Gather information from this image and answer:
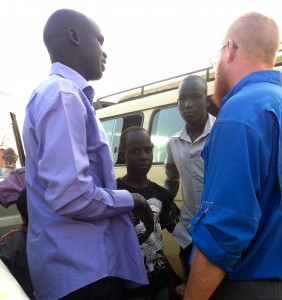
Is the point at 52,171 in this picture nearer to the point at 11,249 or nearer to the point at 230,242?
the point at 230,242

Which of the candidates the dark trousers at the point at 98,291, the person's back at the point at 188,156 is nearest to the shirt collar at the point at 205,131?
the person's back at the point at 188,156

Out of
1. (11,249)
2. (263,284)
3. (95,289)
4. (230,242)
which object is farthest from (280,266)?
(11,249)

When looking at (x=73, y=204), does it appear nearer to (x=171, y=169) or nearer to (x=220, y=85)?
(x=220, y=85)

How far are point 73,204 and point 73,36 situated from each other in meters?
0.75

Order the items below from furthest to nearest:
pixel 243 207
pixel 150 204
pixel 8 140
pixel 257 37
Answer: pixel 8 140
pixel 150 204
pixel 257 37
pixel 243 207

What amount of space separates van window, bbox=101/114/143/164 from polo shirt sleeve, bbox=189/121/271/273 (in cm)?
321

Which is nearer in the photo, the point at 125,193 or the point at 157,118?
the point at 125,193

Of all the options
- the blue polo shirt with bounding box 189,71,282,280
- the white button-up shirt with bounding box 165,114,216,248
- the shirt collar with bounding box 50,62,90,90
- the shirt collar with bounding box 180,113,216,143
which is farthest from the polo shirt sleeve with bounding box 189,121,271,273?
the shirt collar with bounding box 180,113,216,143

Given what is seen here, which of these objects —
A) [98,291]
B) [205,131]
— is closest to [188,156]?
[205,131]

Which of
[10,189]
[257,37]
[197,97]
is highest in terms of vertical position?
[257,37]

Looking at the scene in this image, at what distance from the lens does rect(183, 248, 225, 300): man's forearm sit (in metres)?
1.19

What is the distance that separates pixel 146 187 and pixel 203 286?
1161mm

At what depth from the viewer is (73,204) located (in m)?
1.20

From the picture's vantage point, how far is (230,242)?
3.71 ft
